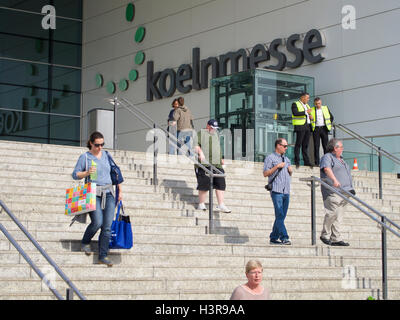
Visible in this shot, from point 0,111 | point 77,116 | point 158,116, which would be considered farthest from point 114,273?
point 77,116

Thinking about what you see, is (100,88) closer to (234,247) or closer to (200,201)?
(200,201)

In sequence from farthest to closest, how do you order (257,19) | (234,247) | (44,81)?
1. (44,81)
2. (257,19)
3. (234,247)

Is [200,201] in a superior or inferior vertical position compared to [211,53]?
inferior

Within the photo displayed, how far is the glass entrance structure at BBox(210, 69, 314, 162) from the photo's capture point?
61.8 ft

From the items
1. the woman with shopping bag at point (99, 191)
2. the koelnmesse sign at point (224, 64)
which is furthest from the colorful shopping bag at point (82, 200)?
the koelnmesse sign at point (224, 64)

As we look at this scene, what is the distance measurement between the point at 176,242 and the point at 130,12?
735 inches

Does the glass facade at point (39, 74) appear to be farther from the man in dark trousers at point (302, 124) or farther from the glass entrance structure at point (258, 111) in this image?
the man in dark trousers at point (302, 124)

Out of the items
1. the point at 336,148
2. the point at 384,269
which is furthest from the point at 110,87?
the point at 384,269

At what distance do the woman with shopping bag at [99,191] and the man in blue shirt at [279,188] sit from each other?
267 centimetres

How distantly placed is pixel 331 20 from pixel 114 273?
44.5 feet

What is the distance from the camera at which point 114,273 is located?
863cm

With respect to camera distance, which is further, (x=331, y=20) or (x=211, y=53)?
(x=211, y=53)

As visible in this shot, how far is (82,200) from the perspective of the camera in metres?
8.59

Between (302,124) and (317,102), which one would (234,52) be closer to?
(317,102)
